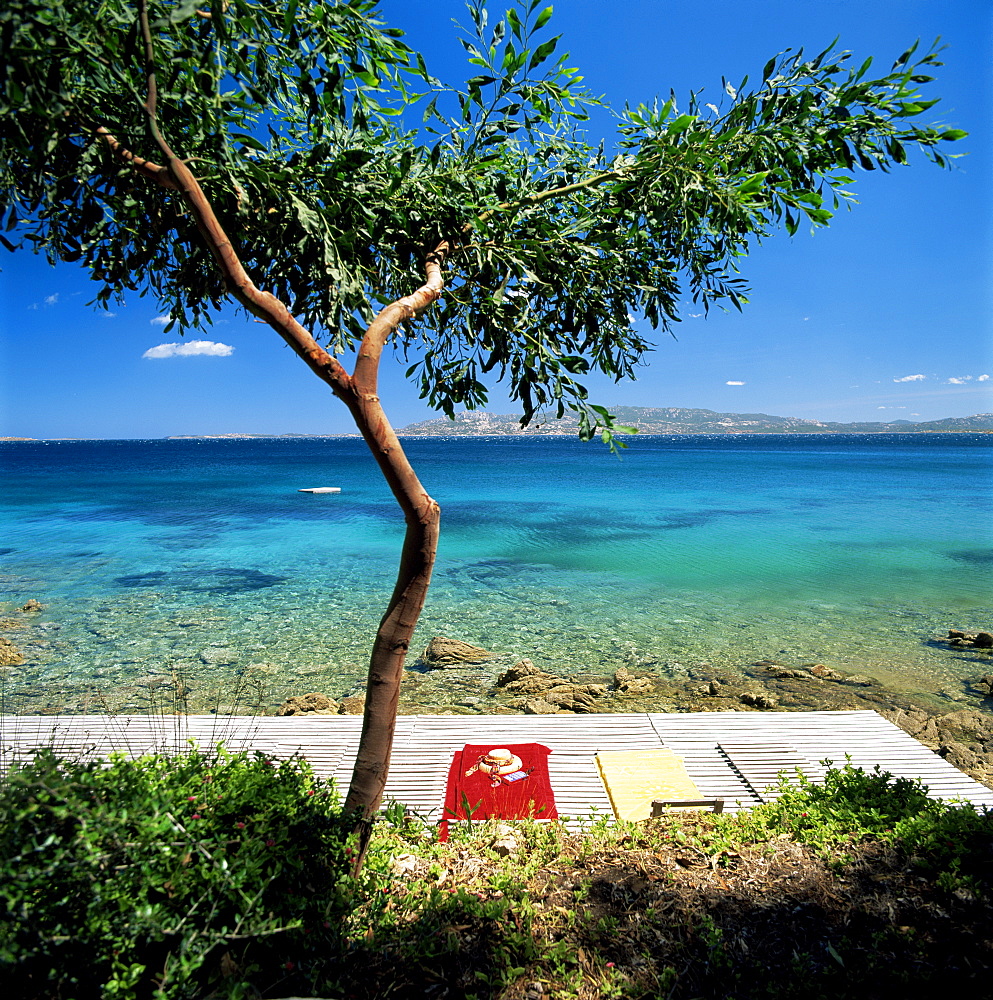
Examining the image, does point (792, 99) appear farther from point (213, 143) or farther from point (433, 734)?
point (433, 734)

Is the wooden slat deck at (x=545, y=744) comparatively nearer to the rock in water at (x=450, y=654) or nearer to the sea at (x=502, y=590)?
the sea at (x=502, y=590)

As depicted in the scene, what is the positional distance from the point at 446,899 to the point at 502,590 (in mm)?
13246

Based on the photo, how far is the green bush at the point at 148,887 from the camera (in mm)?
2105

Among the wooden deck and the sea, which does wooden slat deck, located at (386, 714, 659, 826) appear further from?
the sea

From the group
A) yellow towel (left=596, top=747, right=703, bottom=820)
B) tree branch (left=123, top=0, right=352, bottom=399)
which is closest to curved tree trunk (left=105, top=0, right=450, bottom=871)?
tree branch (left=123, top=0, right=352, bottom=399)

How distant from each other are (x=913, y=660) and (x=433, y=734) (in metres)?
9.53

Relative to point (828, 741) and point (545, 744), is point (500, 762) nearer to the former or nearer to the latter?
point (545, 744)

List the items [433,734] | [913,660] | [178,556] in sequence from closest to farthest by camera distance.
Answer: [433,734]
[913,660]
[178,556]

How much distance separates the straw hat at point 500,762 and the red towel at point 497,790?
37 millimetres

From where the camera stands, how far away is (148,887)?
2305 mm

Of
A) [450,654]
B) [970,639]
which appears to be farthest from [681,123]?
[970,639]

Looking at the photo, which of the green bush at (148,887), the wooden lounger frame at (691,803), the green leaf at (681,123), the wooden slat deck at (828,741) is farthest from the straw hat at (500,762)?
the green leaf at (681,123)

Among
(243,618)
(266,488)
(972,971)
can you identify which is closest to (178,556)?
(243,618)

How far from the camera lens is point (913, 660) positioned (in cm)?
1098
